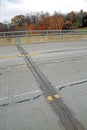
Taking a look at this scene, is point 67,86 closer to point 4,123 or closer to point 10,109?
point 10,109

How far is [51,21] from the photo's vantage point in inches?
3189

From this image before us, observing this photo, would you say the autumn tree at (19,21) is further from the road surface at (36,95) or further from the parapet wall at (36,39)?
the road surface at (36,95)

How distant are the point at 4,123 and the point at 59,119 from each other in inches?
51.0

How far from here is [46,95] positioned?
21.2 ft

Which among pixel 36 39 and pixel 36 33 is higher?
pixel 36 33

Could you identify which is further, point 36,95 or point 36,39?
point 36,39

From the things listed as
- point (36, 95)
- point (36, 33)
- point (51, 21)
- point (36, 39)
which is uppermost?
point (51, 21)

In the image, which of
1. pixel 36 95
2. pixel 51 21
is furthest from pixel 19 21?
pixel 36 95

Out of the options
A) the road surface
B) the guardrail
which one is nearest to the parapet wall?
the guardrail

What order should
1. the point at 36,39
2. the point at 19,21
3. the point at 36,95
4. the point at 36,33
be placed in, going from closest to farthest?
the point at 36,95 → the point at 36,39 → the point at 36,33 → the point at 19,21

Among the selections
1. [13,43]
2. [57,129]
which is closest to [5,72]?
[57,129]

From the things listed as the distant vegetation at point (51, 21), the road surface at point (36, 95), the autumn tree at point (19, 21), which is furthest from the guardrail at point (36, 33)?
the autumn tree at point (19, 21)

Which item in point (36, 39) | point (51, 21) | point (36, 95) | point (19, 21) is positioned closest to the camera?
point (36, 95)

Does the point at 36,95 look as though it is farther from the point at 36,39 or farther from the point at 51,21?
the point at 51,21
